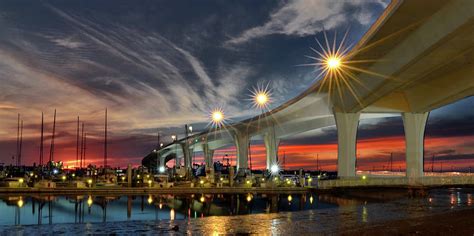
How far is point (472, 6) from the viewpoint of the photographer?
85.2 ft

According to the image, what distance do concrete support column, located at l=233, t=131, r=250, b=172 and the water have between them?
169ft

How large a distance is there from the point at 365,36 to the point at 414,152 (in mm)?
29602

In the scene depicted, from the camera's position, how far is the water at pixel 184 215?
2045 cm

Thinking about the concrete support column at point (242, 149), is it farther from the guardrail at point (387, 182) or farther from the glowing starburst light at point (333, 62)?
the glowing starburst light at point (333, 62)

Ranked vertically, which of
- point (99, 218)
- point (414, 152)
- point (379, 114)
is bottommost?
point (99, 218)

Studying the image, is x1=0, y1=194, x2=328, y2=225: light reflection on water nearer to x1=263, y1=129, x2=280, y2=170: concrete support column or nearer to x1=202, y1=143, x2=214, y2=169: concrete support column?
x1=263, y1=129, x2=280, y2=170: concrete support column

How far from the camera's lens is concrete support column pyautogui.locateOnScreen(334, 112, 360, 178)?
2425 inches

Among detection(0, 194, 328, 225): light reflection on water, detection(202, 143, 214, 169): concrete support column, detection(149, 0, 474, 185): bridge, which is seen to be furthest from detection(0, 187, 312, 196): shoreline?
detection(202, 143, 214, 169): concrete support column

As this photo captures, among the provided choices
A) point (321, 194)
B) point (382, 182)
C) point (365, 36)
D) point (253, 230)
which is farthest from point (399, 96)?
point (253, 230)

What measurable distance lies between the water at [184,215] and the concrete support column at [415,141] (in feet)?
44.6

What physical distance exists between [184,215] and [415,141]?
4027 centimetres

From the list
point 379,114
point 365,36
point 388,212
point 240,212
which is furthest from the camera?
point 379,114

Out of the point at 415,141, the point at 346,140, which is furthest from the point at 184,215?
the point at 415,141

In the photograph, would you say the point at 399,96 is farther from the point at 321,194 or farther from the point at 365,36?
the point at 365,36
